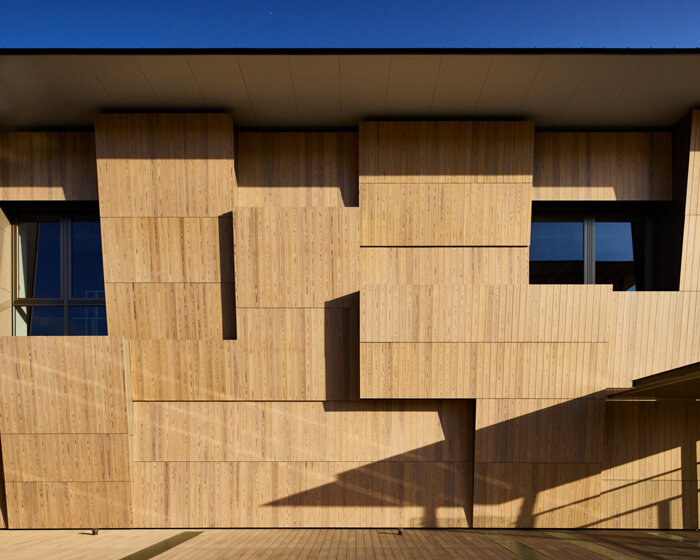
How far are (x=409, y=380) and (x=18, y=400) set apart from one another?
262 inches

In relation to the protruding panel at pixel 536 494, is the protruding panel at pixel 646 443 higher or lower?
higher

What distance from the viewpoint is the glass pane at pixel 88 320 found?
823 cm

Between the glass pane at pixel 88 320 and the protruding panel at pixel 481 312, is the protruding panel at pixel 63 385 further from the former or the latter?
the protruding panel at pixel 481 312

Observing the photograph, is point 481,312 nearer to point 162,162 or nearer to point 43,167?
point 162,162

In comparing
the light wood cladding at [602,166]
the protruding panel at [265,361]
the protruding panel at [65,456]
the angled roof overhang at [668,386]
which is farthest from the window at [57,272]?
the angled roof overhang at [668,386]

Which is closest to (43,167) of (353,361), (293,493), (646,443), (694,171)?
(353,361)

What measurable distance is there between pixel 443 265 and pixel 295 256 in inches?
104

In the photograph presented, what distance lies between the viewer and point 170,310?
7.59m

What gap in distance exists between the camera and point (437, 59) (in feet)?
20.9

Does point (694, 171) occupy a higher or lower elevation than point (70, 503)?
higher

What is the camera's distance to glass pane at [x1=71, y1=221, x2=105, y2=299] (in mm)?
8273

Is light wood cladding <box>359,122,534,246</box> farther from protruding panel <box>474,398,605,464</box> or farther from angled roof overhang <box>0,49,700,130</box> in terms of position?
protruding panel <box>474,398,605,464</box>

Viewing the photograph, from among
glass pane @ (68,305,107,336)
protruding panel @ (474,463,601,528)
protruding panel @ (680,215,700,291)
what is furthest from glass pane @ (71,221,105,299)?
protruding panel @ (680,215,700,291)

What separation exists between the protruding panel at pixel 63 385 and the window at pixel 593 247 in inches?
309
